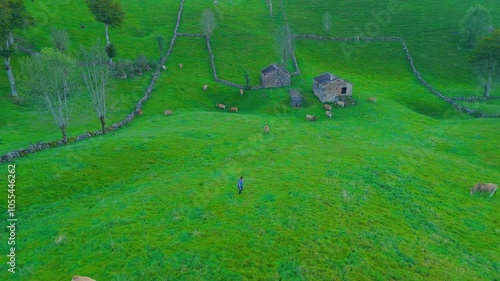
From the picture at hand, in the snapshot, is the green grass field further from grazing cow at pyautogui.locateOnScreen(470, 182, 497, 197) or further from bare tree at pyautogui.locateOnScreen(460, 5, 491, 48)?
bare tree at pyautogui.locateOnScreen(460, 5, 491, 48)

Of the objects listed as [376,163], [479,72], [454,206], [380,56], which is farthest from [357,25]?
[454,206]

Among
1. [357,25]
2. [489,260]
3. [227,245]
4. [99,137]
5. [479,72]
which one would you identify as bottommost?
[489,260]

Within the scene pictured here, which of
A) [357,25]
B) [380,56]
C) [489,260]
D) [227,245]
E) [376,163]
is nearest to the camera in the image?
[227,245]

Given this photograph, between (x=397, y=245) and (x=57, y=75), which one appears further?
(x=57, y=75)

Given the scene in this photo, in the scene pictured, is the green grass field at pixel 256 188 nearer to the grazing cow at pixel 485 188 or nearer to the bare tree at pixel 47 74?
the grazing cow at pixel 485 188

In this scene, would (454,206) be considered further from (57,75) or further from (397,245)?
(57,75)

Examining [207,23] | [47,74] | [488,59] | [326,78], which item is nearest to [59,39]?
[207,23]
